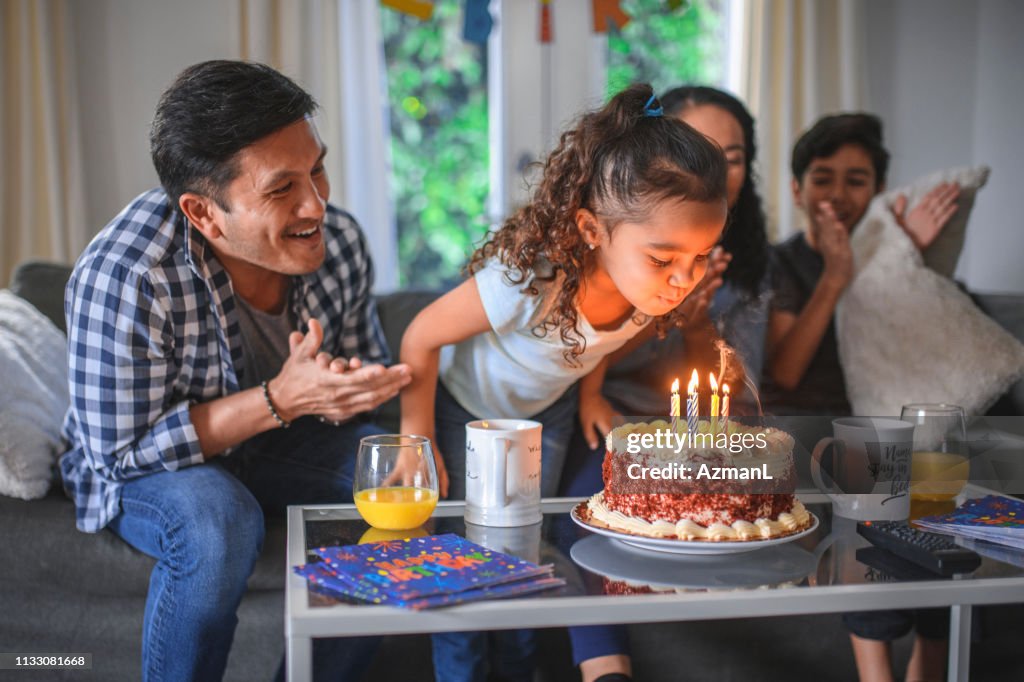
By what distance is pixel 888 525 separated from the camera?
3.75 feet

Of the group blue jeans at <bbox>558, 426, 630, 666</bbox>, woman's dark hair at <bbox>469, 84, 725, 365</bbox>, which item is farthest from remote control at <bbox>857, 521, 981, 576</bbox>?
woman's dark hair at <bbox>469, 84, 725, 365</bbox>

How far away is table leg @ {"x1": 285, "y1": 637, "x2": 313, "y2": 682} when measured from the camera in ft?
2.83

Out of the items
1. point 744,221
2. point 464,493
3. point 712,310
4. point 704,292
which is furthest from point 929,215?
point 464,493

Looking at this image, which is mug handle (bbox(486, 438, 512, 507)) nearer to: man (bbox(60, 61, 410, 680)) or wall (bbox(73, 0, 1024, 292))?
man (bbox(60, 61, 410, 680))

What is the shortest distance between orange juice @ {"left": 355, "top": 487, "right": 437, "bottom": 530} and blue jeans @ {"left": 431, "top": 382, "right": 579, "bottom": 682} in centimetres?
41

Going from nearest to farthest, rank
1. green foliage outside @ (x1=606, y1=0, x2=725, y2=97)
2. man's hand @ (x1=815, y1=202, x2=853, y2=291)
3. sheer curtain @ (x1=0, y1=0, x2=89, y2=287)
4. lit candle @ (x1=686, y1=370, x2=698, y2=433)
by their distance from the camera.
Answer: lit candle @ (x1=686, y1=370, x2=698, y2=433)
man's hand @ (x1=815, y1=202, x2=853, y2=291)
sheer curtain @ (x1=0, y1=0, x2=89, y2=287)
green foliage outside @ (x1=606, y1=0, x2=725, y2=97)

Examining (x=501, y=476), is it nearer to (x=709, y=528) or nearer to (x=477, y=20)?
(x=709, y=528)

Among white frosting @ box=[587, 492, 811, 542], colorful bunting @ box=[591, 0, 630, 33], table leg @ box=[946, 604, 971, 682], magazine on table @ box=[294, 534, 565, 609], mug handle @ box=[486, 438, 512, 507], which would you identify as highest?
colorful bunting @ box=[591, 0, 630, 33]

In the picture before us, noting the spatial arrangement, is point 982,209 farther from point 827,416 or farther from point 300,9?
point 300,9

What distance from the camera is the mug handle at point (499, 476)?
1157 mm

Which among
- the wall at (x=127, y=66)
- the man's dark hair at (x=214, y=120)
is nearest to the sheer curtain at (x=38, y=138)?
the wall at (x=127, y=66)

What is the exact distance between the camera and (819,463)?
128cm

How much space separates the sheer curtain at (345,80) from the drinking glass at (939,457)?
220 cm

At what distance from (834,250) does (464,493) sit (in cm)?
100
